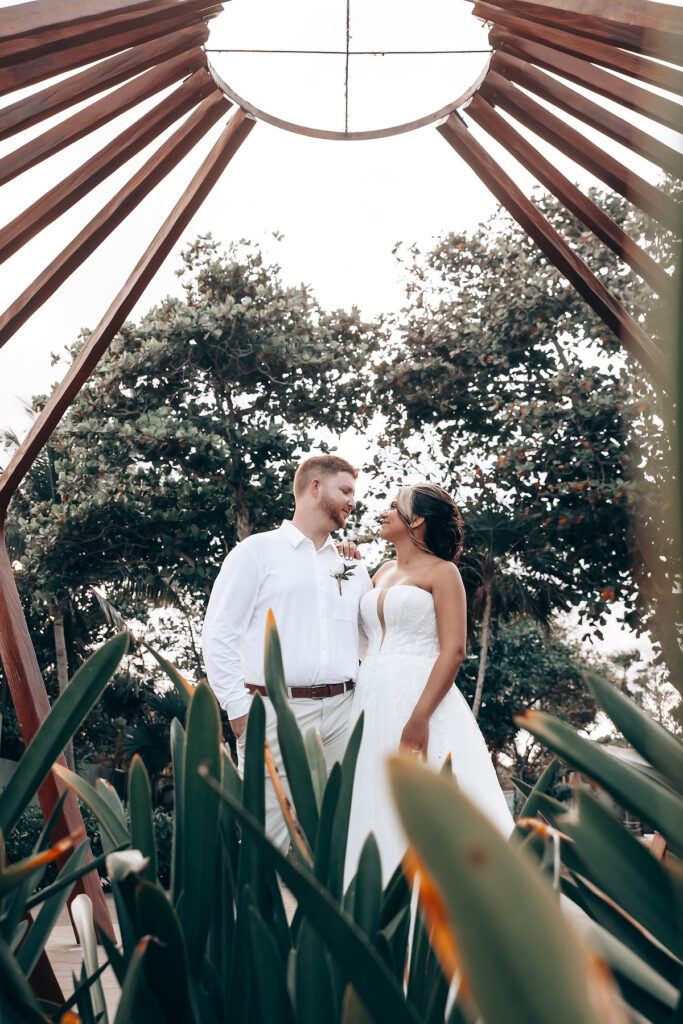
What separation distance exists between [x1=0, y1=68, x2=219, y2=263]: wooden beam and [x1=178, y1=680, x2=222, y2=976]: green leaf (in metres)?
3.31

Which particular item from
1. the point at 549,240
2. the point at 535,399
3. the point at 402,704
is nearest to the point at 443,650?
the point at 402,704

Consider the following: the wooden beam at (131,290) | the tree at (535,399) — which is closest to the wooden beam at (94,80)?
the wooden beam at (131,290)

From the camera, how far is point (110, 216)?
377 centimetres

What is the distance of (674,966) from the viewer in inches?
24.9

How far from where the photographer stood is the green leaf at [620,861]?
1.76 feet

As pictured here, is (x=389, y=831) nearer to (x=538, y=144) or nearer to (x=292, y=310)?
(x=538, y=144)

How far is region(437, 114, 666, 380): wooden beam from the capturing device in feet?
12.7

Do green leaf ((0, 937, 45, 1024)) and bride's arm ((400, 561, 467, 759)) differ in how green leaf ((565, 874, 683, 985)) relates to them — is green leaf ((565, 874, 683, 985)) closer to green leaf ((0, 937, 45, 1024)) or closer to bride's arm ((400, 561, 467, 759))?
green leaf ((0, 937, 45, 1024))

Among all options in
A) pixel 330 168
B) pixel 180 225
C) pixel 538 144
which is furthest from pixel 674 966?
pixel 330 168

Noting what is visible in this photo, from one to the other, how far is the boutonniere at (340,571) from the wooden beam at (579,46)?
2.14 metres

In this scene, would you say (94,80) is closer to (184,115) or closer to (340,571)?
(184,115)

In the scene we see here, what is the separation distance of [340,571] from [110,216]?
1938 mm

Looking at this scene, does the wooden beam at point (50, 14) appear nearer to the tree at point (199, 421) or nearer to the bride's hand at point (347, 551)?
the bride's hand at point (347, 551)

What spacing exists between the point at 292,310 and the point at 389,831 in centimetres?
961
